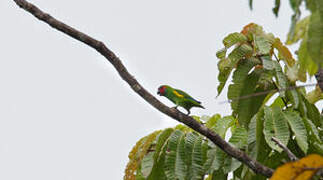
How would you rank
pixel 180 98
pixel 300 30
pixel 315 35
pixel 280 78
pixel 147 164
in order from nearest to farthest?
pixel 315 35 → pixel 300 30 → pixel 280 78 → pixel 147 164 → pixel 180 98

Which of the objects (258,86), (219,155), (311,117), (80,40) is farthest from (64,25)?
(311,117)

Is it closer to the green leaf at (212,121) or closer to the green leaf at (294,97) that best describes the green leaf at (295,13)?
the green leaf at (294,97)

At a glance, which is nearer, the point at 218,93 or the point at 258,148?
the point at 258,148

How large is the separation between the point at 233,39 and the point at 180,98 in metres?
1.86

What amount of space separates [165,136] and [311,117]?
1.35 m

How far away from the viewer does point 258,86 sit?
4715mm

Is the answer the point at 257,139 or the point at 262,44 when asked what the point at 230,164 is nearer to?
the point at 257,139

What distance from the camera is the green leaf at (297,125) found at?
3.89 m

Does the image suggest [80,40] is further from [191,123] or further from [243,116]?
[243,116]

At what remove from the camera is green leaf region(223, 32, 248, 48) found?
179 inches

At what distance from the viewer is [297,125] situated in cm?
404

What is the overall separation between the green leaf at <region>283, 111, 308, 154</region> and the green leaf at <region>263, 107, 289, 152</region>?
0.05m

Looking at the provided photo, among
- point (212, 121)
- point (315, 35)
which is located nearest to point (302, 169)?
point (315, 35)

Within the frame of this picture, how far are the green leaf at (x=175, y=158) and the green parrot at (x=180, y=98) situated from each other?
1.70 m
